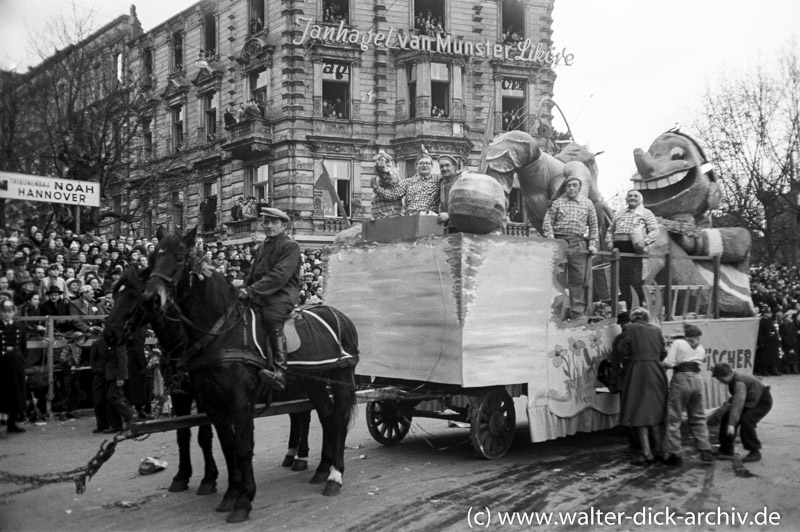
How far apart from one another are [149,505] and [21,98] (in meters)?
3.51

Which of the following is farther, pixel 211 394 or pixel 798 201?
pixel 798 201

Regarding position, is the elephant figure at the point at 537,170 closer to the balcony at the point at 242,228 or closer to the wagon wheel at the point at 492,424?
the wagon wheel at the point at 492,424

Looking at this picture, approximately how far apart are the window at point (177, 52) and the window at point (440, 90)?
9.55 meters

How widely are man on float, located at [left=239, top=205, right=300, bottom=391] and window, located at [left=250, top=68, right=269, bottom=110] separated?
23.4 metres

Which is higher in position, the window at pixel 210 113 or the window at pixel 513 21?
the window at pixel 513 21

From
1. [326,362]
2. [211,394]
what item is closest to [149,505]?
[211,394]

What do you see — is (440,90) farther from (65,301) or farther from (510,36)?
(65,301)

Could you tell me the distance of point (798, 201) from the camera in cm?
1404

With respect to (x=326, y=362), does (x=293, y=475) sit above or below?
below

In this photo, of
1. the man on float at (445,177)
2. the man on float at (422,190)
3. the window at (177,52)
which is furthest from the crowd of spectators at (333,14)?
the man on float at (445,177)

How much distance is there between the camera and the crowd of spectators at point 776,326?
746 inches

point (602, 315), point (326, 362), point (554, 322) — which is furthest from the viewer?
point (602, 315)

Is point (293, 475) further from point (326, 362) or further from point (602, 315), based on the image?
point (602, 315)

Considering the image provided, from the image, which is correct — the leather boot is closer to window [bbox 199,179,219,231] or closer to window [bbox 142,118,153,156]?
window [bbox 142,118,153,156]
